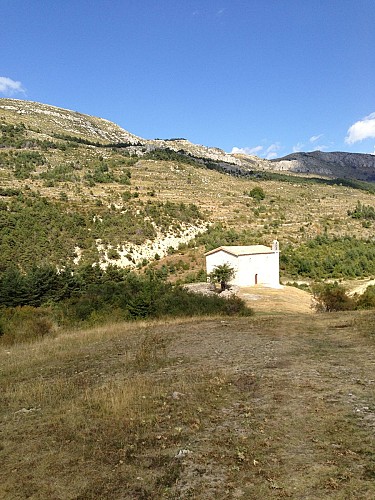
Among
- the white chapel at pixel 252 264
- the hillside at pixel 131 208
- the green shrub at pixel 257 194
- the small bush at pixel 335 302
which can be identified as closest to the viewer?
the small bush at pixel 335 302

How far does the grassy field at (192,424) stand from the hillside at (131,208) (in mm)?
30145

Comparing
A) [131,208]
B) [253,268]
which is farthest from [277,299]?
[131,208]

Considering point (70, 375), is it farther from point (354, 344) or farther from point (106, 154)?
point (106, 154)

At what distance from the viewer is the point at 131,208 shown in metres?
56.5

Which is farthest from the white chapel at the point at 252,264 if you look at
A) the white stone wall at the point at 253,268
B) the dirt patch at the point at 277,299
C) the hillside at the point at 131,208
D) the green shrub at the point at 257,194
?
the green shrub at the point at 257,194

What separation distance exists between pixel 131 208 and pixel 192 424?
51.5 meters

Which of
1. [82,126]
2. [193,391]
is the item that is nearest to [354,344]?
[193,391]

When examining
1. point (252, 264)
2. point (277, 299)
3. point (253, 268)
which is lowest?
point (277, 299)

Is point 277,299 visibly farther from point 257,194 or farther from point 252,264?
point 257,194

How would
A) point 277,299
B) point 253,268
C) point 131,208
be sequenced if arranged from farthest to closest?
point 131,208, point 253,268, point 277,299

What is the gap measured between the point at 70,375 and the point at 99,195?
51756 millimetres

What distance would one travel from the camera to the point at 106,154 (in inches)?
3477

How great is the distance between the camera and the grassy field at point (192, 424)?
4652 mm

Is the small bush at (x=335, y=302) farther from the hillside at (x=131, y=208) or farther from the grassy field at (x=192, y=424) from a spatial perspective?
the hillside at (x=131, y=208)
